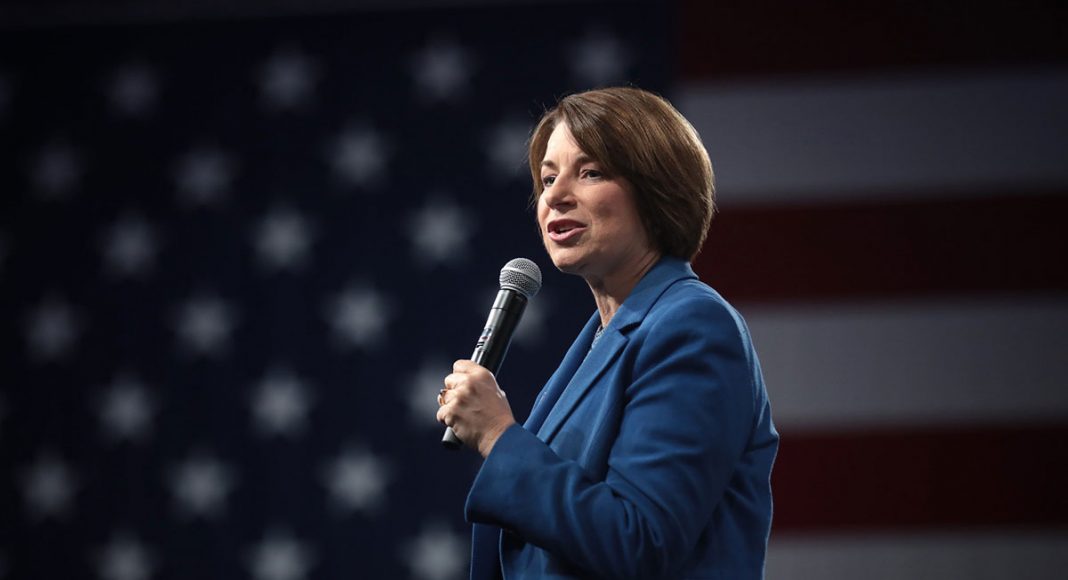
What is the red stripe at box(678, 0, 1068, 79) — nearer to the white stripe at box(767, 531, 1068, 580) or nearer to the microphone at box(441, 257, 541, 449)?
the white stripe at box(767, 531, 1068, 580)

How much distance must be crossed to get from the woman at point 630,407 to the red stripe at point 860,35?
1.84m

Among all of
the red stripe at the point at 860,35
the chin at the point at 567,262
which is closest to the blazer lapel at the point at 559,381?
the chin at the point at 567,262

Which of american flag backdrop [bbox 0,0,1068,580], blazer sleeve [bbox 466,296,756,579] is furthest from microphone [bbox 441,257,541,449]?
american flag backdrop [bbox 0,0,1068,580]

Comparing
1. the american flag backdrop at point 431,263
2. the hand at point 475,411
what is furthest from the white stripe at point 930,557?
the hand at point 475,411

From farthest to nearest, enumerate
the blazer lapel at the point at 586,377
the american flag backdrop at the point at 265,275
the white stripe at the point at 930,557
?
the american flag backdrop at the point at 265,275, the white stripe at the point at 930,557, the blazer lapel at the point at 586,377

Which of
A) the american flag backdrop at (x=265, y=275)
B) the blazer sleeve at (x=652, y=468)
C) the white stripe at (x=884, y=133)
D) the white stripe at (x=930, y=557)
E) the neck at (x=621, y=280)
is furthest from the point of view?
the american flag backdrop at (x=265, y=275)

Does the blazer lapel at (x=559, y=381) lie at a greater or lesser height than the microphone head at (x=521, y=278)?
lesser

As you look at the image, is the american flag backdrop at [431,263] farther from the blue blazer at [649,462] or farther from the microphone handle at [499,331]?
the blue blazer at [649,462]

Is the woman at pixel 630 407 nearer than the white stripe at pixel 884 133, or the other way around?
the woman at pixel 630 407

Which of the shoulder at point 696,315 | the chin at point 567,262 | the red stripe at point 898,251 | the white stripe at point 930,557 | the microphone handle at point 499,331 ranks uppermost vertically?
the chin at point 567,262

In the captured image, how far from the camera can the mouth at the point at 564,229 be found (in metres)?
1.17

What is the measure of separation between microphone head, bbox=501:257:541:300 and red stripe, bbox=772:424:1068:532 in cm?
169

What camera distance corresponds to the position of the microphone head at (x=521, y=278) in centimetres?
127

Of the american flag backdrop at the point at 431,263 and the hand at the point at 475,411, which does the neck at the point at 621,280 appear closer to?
the hand at the point at 475,411
